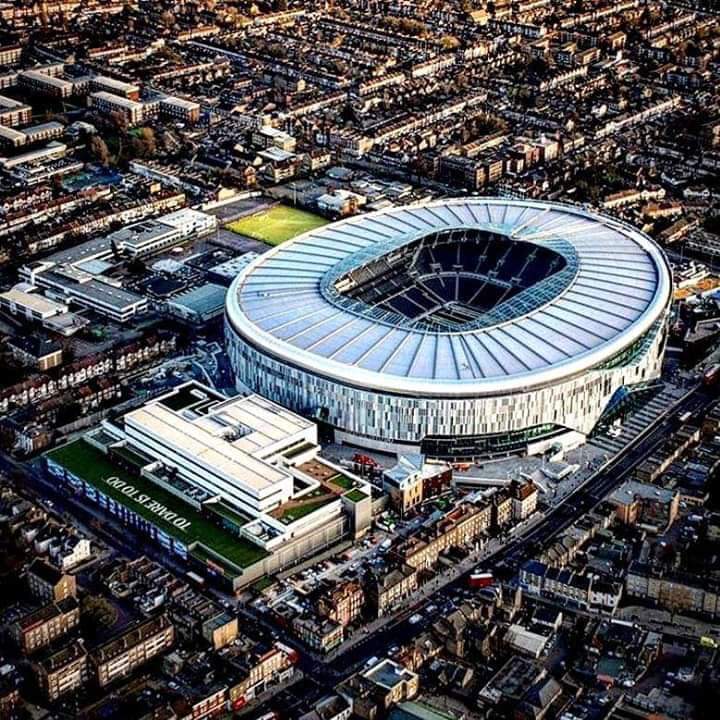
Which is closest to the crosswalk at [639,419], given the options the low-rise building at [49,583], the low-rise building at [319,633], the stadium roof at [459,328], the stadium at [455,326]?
the stadium at [455,326]

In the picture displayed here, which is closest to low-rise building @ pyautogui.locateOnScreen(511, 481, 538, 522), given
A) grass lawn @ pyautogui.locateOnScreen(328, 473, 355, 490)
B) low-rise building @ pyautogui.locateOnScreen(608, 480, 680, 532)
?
low-rise building @ pyautogui.locateOnScreen(608, 480, 680, 532)

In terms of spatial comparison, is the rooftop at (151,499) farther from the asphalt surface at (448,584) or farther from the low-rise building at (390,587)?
the low-rise building at (390,587)

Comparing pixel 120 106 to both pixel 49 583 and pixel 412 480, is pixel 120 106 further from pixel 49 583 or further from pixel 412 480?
pixel 49 583

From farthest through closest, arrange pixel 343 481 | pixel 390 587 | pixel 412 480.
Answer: pixel 412 480
pixel 343 481
pixel 390 587

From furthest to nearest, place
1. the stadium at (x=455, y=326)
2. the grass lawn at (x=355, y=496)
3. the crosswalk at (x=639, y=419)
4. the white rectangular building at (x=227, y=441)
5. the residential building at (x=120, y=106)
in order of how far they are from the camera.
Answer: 1. the residential building at (x=120, y=106)
2. the crosswalk at (x=639, y=419)
3. the stadium at (x=455, y=326)
4. the grass lawn at (x=355, y=496)
5. the white rectangular building at (x=227, y=441)

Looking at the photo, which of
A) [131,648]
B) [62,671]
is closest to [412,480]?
[131,648]

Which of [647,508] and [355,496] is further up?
[355,496]

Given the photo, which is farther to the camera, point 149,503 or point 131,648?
point 149,503
